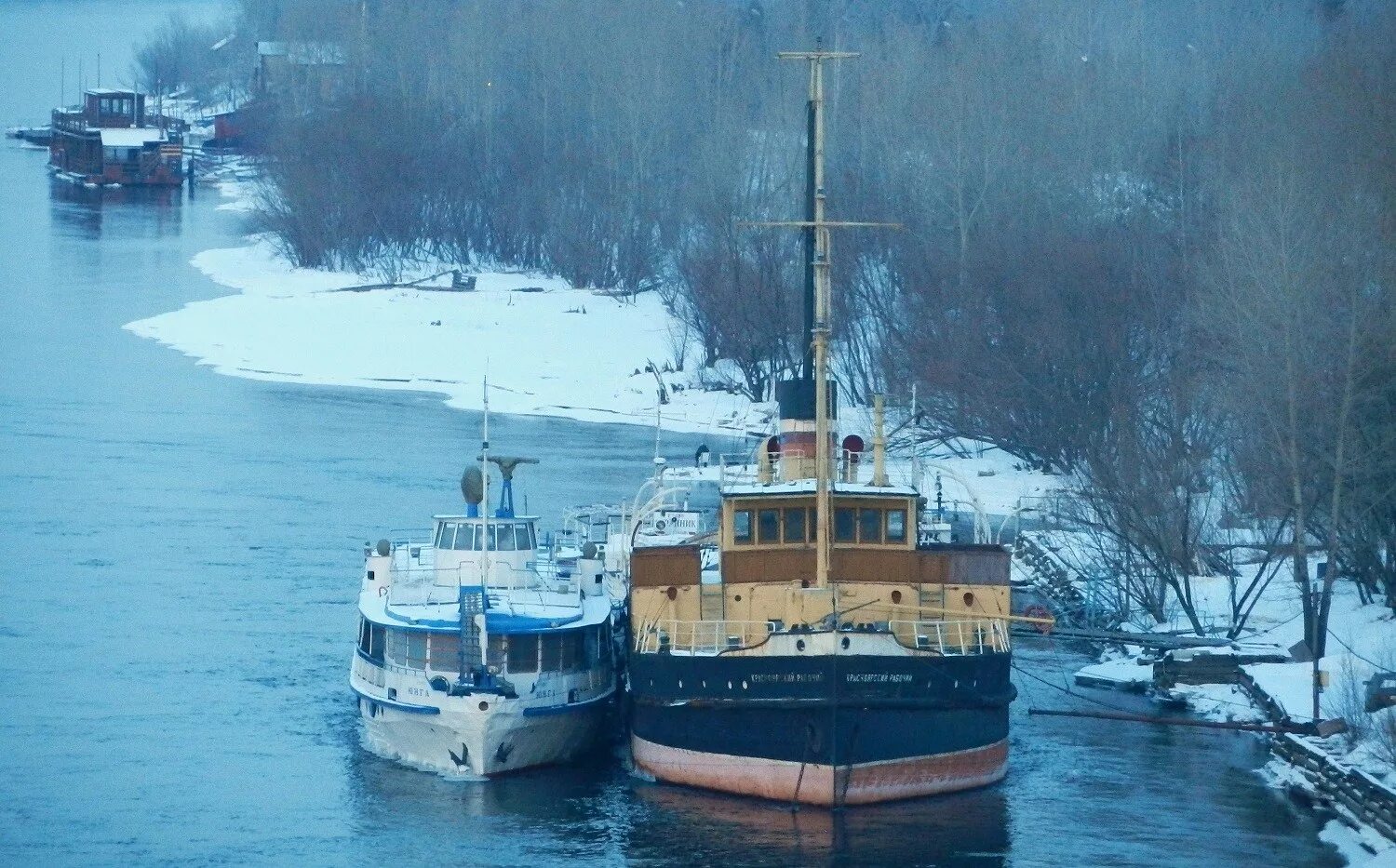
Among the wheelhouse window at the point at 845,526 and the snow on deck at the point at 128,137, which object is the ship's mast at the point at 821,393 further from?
the snow on deck at the point at 128,137

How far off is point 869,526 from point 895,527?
13.9 inches

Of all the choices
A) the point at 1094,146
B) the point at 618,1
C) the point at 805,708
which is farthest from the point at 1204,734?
the point at 618,1

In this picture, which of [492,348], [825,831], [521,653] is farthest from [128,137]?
[825,831]

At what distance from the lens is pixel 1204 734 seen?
109 ft

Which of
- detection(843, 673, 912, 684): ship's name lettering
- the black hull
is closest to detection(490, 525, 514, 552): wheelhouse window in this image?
the black hull

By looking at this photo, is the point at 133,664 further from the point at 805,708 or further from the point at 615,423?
the point at 615,423

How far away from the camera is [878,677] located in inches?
1145

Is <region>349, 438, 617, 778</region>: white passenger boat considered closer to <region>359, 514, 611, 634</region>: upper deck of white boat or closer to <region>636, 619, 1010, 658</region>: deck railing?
<region>359, 514, 611, 634</region>: upper deck of white boat

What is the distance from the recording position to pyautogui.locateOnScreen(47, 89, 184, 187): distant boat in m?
139

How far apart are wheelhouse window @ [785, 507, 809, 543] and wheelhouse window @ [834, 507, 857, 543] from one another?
44 centimetres

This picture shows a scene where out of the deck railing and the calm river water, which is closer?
the calm river water

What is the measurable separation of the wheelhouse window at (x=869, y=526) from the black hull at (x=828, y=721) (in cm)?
249

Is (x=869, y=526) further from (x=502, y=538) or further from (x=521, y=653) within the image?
(x=502, y=538)

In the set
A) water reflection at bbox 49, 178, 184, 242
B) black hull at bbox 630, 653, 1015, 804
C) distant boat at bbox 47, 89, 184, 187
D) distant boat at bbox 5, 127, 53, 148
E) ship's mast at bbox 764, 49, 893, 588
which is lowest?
black hull at bbox 630, 653, 1015, 804
